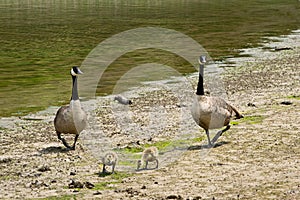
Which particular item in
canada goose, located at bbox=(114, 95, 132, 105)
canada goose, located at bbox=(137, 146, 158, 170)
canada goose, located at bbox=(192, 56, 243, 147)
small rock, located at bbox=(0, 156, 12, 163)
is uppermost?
canada goose, located at bbox=(192, 56, 243, 147)

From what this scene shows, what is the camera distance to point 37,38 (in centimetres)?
4122

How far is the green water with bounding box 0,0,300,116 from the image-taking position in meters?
24.0

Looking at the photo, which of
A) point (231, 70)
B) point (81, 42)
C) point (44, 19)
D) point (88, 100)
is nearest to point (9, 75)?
point (88, 100)

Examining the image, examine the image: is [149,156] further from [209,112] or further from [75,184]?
[209,112]

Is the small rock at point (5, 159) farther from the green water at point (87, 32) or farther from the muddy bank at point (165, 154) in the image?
the green water at point (87, 32)

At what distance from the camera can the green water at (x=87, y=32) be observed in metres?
24.0

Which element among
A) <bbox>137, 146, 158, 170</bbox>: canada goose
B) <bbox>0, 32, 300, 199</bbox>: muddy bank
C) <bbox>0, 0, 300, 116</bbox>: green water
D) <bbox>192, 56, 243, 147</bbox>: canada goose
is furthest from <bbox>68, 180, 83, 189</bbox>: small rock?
<bbox>0, 0, 300, 116</bbox>: green water

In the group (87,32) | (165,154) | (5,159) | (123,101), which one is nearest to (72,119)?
(5,159)

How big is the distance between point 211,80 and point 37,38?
20.3 meters

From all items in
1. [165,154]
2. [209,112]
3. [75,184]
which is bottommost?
[165,154]

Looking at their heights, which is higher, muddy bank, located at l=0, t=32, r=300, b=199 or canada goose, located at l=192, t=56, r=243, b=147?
canada goose, located at l=192, t=56, r=243, b=147

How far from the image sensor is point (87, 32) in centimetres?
4462

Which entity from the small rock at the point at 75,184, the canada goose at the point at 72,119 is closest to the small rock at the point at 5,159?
the canada goose at the point at 72,119

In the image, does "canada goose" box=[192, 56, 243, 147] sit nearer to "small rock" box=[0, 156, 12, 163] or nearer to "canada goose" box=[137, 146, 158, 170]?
"canada goose" box=[137, 146, 158, 170]
